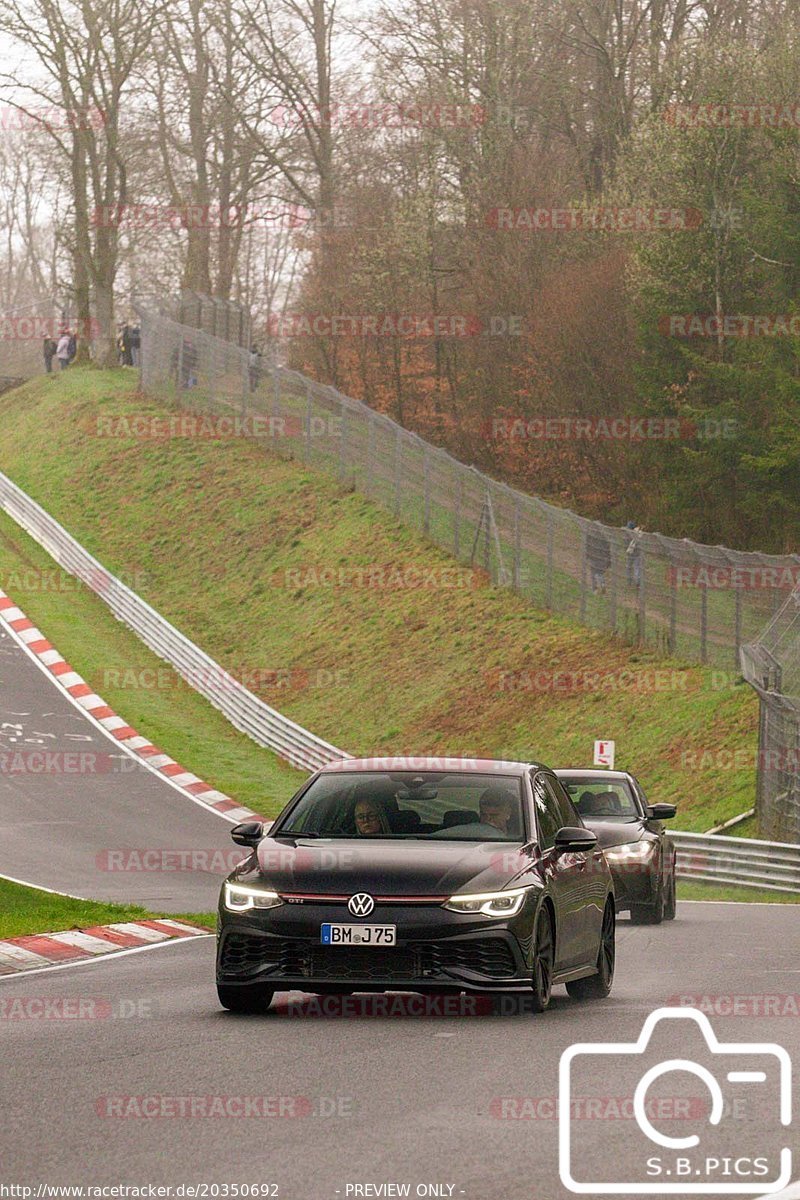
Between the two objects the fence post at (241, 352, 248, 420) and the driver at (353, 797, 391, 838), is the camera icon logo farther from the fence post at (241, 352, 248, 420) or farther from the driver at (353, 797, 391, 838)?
the fence post at (241, 352, 248, 420)

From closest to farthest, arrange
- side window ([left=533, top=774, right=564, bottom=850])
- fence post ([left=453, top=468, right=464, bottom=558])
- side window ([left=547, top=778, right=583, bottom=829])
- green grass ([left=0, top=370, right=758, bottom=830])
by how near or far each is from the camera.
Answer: side window ([left=533, top=774, right=564, bottom=850]) → side window ([left=547, top=778, right=583, bottom=829]) → green grass ([left=0, top=370, right=758, bottom=830]) → fence post ([left=453, top=468, right=464, bottom=558])

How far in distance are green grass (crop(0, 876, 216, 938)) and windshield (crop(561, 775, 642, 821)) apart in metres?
4.50

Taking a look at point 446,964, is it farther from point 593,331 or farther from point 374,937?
point 593,331

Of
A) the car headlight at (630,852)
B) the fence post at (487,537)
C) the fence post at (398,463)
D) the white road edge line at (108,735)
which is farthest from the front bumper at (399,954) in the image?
the fence post at (398,463)

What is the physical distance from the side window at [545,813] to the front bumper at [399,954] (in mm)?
1120

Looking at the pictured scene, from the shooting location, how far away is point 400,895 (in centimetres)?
1030

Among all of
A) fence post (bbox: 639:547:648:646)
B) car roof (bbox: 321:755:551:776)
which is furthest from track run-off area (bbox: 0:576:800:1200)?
fence post (bbox: 639:547:648:646)

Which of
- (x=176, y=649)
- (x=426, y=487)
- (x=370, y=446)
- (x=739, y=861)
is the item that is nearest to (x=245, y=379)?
(x=370, y=446)

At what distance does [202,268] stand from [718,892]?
48357 mm

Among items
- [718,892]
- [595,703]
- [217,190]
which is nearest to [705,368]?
[595,703]

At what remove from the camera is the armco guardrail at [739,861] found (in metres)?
25.2

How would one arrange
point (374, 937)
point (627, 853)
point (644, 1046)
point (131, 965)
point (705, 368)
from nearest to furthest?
point (644, 1046), point (374, 937), point (131, 965), point (627, 853), point (705, 368)

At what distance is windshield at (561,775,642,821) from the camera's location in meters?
20.4

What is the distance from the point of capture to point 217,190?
72.3 metres
